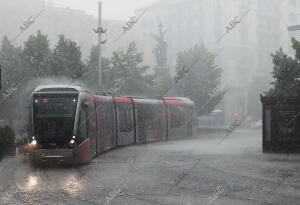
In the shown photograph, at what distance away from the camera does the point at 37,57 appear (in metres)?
38.9

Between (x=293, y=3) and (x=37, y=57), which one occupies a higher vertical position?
(x=293, y=3)

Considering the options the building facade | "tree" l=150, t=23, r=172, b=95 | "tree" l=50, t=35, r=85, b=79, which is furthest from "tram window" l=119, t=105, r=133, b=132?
the building facade

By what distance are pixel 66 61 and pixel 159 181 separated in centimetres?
2547

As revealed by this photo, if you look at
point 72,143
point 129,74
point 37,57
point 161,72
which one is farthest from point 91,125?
point 161,72

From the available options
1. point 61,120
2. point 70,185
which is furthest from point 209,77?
point 70,185

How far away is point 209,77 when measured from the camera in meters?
54.5

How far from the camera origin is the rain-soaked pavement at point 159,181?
12107mm

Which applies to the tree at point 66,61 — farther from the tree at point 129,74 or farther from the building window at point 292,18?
the building window at point 292,18

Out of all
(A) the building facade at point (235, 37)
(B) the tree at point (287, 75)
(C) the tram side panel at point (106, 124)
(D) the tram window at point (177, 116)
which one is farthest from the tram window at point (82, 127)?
(A) the building facade at point (235, 37)

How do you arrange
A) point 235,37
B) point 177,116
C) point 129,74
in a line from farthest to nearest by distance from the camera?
1. point 235,37
2. point 129,74
3. point 177,116

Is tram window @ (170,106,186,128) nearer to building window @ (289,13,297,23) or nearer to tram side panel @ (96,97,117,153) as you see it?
tram side panel @ (96,97,117,153)

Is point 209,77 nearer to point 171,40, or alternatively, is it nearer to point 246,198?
point 171,40

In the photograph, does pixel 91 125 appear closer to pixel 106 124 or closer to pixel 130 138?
pixel 106 124

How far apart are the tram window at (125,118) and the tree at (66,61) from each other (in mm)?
11030
